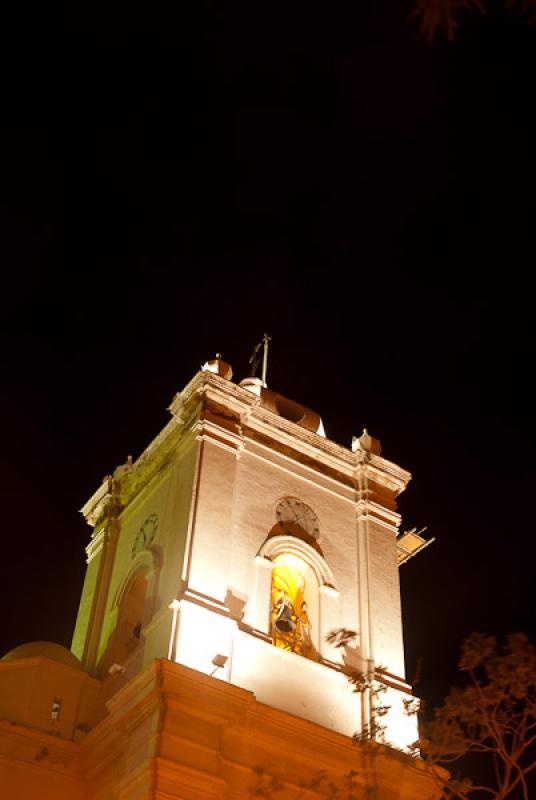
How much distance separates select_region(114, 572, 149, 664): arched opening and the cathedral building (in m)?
0.03

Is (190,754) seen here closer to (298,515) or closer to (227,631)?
(227,631)

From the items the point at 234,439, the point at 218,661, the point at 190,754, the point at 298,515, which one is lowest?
the point at 190,754

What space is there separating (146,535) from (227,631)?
3895 mm

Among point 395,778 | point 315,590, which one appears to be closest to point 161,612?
point 315,590

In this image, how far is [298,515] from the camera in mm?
21141

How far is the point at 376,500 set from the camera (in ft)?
73.6

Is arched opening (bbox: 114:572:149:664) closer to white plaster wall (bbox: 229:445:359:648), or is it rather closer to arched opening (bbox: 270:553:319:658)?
white plaster wall (bbox: 229:445:359:648)

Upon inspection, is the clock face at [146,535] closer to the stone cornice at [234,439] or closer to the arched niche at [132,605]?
the arched niche at [132,605]

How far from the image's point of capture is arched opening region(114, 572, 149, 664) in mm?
20344

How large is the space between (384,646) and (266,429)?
493 centimetres

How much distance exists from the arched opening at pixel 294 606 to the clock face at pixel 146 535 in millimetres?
2554

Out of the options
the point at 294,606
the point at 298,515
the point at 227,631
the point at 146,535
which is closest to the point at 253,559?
the point at 294,606

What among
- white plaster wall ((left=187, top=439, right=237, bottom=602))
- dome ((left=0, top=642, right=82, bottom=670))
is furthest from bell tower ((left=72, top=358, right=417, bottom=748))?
dome ((left=0, top=642, right=82, bottom=670))

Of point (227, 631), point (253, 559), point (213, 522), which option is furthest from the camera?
point (253, 559)
